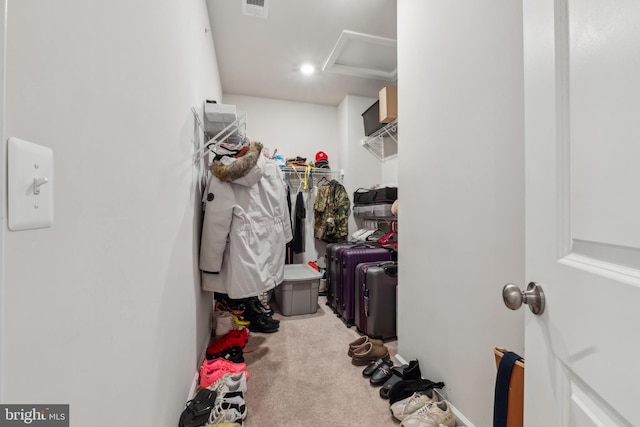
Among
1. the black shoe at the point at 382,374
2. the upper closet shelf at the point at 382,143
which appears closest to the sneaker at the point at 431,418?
the black shoe at the point at 382,374

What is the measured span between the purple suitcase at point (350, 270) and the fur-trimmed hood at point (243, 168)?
129 cm

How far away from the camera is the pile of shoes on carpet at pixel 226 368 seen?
4.11 feet

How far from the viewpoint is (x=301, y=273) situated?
3.00m

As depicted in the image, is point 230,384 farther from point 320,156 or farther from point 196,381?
point 320,156

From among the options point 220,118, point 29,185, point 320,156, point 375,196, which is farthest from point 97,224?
point 320,156

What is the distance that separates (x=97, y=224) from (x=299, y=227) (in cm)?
310

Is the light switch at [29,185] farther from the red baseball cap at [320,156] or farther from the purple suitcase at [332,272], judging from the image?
the red baseball cap at [320,156]

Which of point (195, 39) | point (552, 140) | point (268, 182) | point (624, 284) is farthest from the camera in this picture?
point (268, 182)

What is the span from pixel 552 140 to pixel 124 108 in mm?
1002

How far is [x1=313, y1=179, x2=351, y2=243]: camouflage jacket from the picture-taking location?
3.52m

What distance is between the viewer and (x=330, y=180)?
3.80m

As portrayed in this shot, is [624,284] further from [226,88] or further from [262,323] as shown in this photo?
[226,88]

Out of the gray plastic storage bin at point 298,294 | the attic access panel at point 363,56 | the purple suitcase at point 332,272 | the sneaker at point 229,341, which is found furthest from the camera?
the purple suitcase at point 332,272

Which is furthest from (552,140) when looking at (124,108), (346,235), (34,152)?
(346,235)
